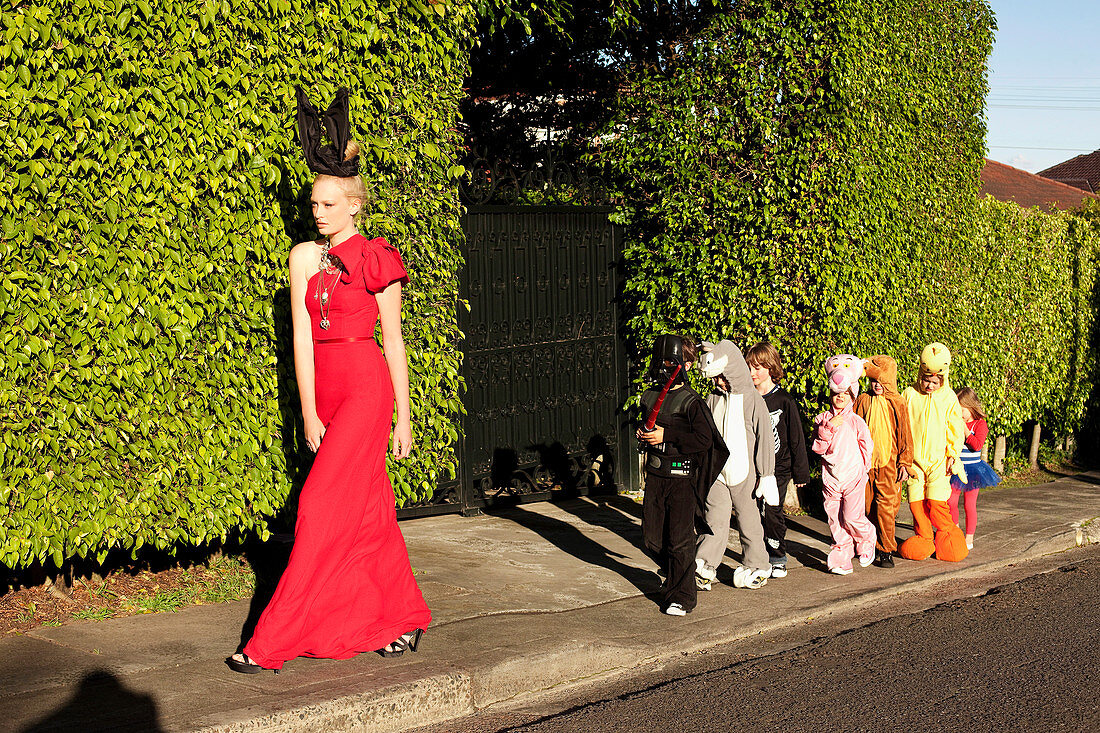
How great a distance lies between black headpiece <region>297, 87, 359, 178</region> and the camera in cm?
533

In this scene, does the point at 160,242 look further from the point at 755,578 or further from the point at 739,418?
the point at 755,578

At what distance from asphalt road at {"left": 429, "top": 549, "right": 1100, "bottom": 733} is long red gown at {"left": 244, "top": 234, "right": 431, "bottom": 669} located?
0.69 meters

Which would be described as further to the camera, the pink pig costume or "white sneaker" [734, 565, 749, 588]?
the pink pig costume

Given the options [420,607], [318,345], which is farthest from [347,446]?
[420,607]

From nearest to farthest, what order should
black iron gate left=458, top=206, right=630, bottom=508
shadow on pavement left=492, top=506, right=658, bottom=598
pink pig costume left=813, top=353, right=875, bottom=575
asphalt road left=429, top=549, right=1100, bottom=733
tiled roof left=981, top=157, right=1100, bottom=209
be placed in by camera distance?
asphalt road left=429, top=549, right=1100, bottom=733 < shadow on pavement left=492, top=506, right=658, bottom=598 < pink pig costume left=813, top=353, right=875, bottom=575 < black iron gate left=458, top=206, right=630, bottom=508 < tiled roof left=981, top=157, right=1100, bottom=209

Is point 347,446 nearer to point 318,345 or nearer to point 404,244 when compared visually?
point 318,345

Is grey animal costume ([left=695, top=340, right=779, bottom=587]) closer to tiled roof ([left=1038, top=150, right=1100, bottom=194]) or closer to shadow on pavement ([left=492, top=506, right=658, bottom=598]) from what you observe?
shadow on pavement ([left=492, top=506, right=658, bottom=598])

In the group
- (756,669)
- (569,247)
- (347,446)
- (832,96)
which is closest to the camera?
(347,446)

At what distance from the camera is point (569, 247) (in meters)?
9.76

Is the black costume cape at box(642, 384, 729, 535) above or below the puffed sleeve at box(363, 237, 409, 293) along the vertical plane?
below

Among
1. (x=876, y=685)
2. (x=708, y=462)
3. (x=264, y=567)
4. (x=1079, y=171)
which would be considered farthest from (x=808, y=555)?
(x=1079, y=171)

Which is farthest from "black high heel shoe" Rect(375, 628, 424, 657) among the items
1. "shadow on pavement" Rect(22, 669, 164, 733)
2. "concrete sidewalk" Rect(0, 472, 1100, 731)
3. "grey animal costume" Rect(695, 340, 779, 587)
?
"grey animal costume" Rect(695, 340, 779, 587)

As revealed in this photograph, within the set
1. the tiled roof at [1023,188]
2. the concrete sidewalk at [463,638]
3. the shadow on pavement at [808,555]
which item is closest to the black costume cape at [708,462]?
the concrete sidewalk at [463,638]

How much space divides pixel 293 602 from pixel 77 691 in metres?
0.91
